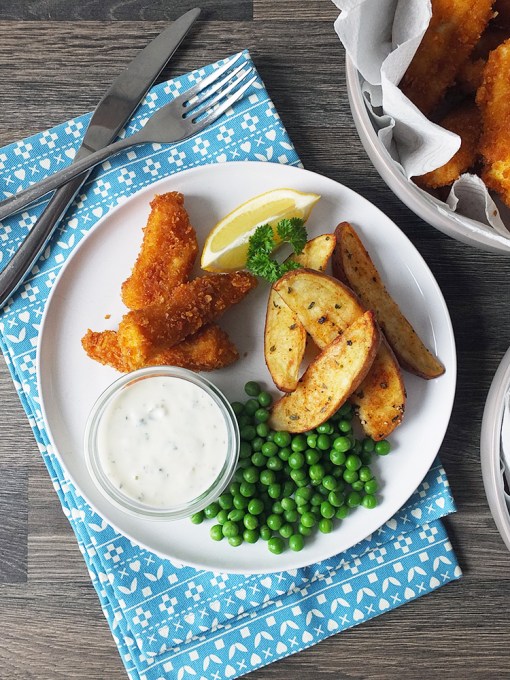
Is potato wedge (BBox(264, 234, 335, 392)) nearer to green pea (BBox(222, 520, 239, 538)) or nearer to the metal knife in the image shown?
green pea (BBox(222, 520, 239, 538))

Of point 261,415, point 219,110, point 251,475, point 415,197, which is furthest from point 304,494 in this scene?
point 219,110

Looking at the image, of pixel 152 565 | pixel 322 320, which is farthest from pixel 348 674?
pixel 322 320

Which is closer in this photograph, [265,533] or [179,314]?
[179,314]

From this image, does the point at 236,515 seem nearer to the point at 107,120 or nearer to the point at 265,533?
the point at 265,533

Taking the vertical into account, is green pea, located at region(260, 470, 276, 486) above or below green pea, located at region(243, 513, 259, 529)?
above

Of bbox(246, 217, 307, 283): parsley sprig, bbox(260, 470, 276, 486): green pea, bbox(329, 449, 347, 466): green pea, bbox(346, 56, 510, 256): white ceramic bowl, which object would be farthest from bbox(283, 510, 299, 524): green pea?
bbox(346, 56, 510, 256): white ceramic bowl

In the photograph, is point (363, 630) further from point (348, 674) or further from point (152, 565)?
point (152, 565)
